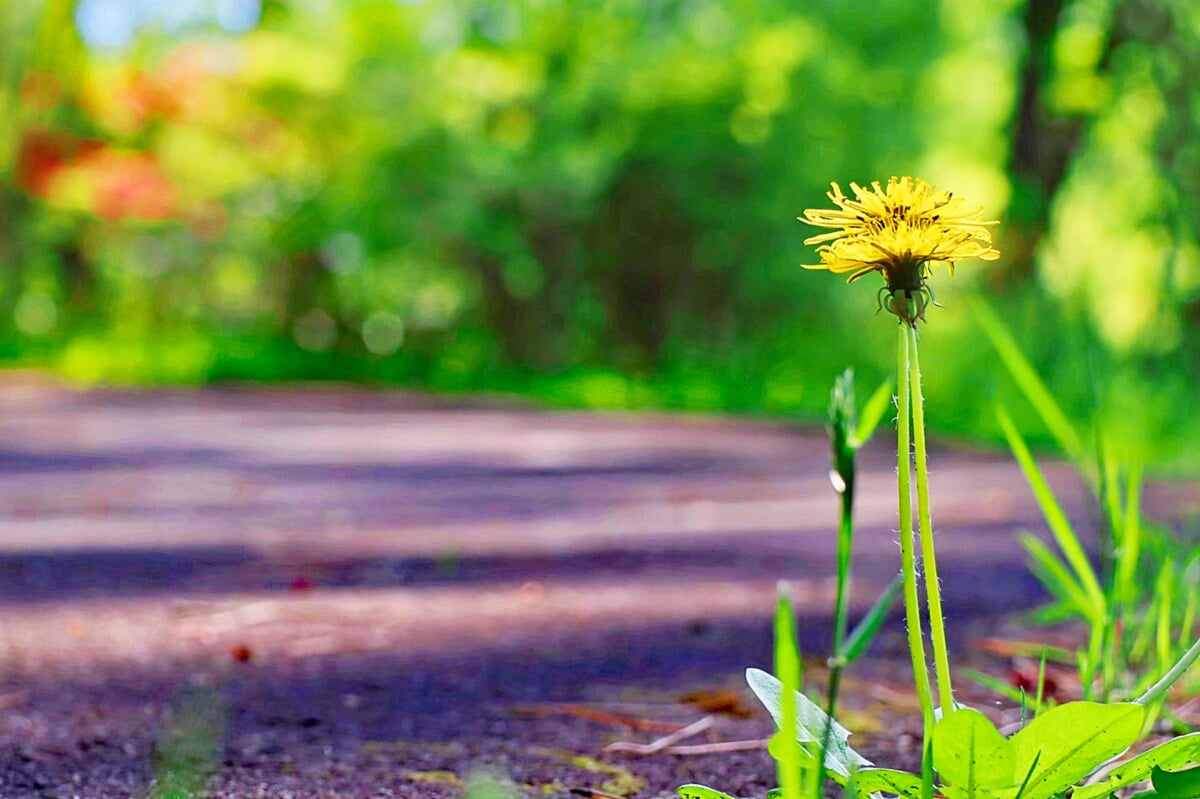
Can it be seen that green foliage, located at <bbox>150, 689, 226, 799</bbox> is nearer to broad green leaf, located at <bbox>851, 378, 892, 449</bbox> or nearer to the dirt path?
the dirt path

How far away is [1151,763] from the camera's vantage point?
0.76 metres

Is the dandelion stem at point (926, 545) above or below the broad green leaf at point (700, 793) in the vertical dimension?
above

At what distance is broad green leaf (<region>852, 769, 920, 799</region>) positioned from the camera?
0.76m

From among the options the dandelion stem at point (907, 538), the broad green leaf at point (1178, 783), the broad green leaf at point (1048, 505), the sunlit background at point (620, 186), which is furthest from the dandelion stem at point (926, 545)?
the sunlit background at point (620, 186)

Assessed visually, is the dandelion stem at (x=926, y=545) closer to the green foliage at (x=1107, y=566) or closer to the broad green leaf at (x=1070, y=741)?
the broad green leaf at (x=1070, y=741)

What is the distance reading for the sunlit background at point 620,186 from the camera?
25.5 feet

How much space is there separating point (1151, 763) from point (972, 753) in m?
0.12

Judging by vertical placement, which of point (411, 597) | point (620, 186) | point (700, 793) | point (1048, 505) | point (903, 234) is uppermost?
point (620, 186)

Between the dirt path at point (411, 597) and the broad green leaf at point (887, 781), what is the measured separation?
23cm

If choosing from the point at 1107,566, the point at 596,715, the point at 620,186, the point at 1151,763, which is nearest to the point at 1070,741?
the point at 1151,763

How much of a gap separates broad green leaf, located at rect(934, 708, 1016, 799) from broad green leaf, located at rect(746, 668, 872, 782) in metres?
→ 0.05

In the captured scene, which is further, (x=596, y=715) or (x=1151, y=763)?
(x=596, y=715)

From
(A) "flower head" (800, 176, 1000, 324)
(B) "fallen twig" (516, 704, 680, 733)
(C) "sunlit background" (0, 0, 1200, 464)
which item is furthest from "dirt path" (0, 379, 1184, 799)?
(C) "sunlit background" (0, 0, 1200, 464)

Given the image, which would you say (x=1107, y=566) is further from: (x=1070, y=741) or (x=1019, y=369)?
(x=1070, y=741)
